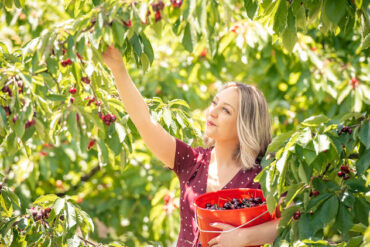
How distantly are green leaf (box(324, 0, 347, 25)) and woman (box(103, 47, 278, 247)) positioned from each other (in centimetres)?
75

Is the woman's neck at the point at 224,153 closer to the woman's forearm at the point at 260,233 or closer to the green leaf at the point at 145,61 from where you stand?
the woman's forearm at the point at 260,233

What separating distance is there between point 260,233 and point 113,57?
76 centimetres

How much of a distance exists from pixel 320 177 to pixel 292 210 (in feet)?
0.46

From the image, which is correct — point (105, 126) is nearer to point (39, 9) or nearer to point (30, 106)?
point (30, 106)

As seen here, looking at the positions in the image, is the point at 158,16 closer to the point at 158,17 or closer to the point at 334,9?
the point at 158,17

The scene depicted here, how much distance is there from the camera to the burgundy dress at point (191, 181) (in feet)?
7.97

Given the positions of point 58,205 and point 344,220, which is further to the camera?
point 58,205

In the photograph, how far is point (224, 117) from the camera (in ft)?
8.20

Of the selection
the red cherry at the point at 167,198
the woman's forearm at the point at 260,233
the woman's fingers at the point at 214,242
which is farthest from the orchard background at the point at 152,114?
the red cherry at the point at 167,198

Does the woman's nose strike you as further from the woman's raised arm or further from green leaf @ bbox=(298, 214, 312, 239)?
green leaf @ bbox=(298, 214, 312, 239)

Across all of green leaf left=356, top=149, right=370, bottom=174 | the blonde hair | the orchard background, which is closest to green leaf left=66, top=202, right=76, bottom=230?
the orchard background

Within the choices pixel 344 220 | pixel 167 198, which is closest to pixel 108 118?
pixel 344 220

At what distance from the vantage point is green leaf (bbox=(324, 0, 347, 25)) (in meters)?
1.83

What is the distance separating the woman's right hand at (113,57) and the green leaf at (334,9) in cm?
67
